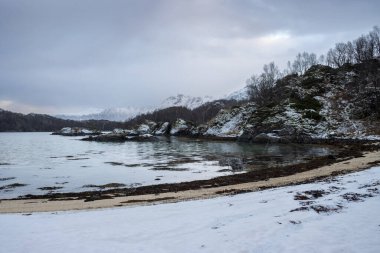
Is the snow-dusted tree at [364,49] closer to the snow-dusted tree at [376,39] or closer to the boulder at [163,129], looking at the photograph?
the snow-dusted tree at [376,39]

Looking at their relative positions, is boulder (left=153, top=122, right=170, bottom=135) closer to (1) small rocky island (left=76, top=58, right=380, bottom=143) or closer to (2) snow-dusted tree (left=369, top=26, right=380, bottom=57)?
(1) small rocky island (left=76, top=58, right=380, bottom=143)

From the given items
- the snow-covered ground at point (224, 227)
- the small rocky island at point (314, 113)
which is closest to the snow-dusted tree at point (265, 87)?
the small rocky island at point (314, 113)

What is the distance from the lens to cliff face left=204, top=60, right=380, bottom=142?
74.7m

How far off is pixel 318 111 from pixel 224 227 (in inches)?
3245

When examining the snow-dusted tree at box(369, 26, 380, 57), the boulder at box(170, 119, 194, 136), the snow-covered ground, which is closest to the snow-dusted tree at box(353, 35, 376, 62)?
the snow-dusted tree at box(369, 26, 380, 57)

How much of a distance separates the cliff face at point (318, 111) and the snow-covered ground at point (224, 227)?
5765cm

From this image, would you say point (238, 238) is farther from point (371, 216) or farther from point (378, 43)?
point (378, 43)

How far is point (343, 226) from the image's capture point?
9.57 metres

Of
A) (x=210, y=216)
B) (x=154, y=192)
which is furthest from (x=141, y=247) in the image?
(x=154, y=192)

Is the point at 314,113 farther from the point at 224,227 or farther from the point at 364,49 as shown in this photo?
the point at 224,227

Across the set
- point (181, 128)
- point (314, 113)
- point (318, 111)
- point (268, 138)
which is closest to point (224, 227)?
point (268, 138)

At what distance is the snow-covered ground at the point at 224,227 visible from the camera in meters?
8.92

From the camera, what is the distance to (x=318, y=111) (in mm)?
86000

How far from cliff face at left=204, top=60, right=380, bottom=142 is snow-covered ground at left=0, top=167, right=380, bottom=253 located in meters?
57.6
